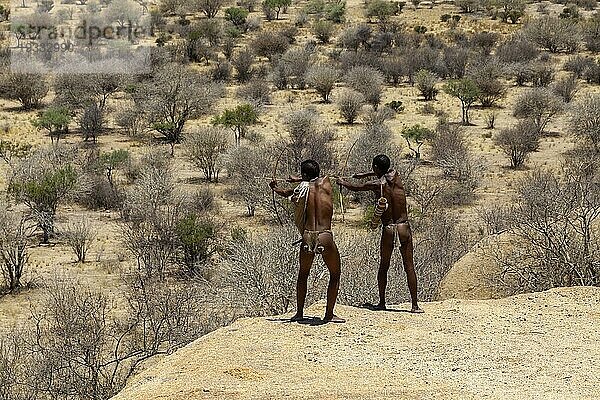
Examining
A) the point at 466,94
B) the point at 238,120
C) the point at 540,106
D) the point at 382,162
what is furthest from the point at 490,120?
the point at 382,162

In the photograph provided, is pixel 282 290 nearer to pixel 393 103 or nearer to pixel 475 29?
pixel 393 103

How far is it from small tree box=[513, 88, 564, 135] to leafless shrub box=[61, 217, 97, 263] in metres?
16.5

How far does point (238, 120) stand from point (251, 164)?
18.4 ft

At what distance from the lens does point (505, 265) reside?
11.7 meters

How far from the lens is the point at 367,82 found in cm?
3694

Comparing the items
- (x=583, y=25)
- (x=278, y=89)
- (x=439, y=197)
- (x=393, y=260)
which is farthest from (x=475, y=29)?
(x=393, y=260)

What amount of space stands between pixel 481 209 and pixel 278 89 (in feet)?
59.6

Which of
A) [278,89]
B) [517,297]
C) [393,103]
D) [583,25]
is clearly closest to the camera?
[517,297]

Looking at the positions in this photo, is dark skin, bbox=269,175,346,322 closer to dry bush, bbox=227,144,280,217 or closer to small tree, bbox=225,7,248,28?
dry bush, bbox=227,144,280,217

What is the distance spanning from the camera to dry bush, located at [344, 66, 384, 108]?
3559cm

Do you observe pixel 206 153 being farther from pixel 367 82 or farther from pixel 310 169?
pixel 310 169

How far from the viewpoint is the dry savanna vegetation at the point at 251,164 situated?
13133 mm

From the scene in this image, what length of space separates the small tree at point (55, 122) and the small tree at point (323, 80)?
10.5 meters

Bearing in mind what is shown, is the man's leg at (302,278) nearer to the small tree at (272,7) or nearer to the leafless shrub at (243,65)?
the leafless shrub at (243,65)
